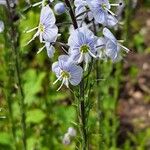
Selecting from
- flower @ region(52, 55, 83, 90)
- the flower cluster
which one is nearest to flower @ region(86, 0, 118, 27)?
the flower cluster

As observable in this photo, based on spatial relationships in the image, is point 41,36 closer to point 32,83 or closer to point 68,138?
point 68,138

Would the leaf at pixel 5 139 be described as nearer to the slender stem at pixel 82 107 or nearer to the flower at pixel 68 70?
the slender stem at pixel 82 107

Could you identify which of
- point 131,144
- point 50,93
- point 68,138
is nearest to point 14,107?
point 50,93

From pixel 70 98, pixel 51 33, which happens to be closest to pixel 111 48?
pixel 51 33

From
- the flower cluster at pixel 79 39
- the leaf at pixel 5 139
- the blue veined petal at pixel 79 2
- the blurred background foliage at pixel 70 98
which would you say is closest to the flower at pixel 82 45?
the flower cluster at pixel 79 39

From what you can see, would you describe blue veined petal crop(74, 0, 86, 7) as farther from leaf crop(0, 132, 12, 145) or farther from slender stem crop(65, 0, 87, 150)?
leaf crop(0, 132, 12, 145)

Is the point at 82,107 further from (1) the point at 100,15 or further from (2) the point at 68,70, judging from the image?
(1) the point at 100,15
